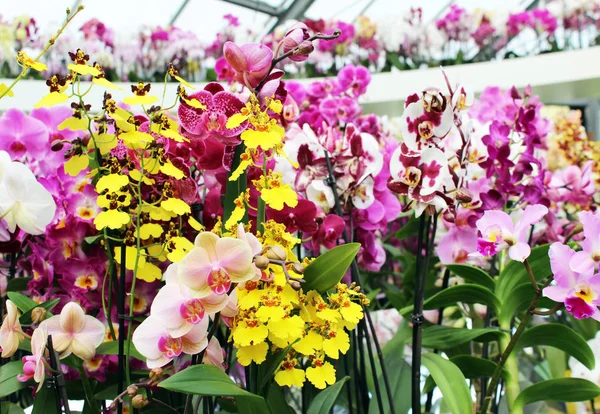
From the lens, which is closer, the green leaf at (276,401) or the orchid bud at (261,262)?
the orchid bud at (261,262)

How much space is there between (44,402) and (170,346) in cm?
16

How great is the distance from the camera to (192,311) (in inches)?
14.4

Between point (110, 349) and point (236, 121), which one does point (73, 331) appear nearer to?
point (110, 349)

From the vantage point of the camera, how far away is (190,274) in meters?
0.35

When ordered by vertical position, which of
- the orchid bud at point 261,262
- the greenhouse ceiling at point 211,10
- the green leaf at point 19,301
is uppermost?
the greenhouse ceiling at point 211,10

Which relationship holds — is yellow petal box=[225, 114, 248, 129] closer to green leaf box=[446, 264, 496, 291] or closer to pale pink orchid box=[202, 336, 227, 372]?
pale pink orchid box=[202, 336, 227, 372]

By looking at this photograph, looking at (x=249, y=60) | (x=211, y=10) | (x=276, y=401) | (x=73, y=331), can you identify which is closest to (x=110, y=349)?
(x=73, y=331)

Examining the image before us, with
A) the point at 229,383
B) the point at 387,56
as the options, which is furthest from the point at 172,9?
the point at 229,383

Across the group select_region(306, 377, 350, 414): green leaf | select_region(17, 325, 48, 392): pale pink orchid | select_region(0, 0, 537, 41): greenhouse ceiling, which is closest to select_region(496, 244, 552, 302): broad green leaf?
select_region(306, 377, 350, 414): green leaf

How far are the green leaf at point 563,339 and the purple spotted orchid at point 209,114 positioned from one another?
0.35 metres

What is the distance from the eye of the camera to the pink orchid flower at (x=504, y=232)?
0.45m

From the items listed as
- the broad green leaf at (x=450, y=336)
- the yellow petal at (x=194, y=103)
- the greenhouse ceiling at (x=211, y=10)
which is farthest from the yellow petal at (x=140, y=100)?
the greenhouse ceiling at (x=211, y=10)

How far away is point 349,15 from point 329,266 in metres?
6.06

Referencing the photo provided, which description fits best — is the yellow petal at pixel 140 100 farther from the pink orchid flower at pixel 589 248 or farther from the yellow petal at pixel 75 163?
the pink orchid flower at pixel 589 248
